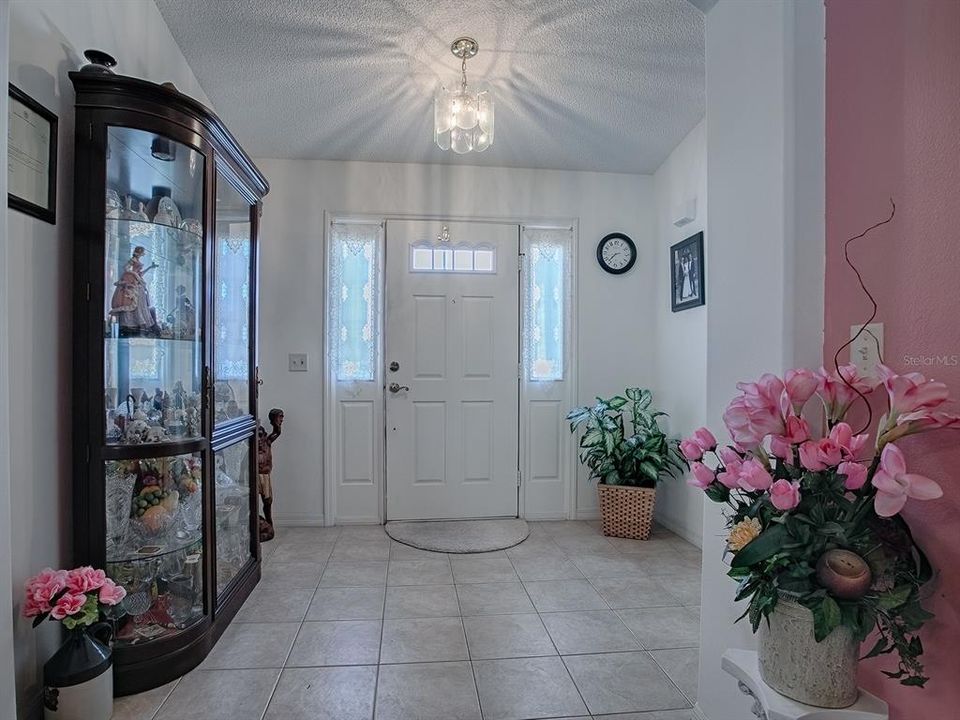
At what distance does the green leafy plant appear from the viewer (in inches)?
126

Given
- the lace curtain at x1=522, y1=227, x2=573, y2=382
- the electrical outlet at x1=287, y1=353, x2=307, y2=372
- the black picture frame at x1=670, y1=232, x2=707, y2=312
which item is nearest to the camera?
the black picture frame at x1=670, y1=232, x2=707, y2=312

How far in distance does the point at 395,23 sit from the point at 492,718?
2.58m

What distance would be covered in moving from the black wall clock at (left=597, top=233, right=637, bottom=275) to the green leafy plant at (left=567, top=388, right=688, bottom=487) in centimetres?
87

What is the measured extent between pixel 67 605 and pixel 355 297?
233cm

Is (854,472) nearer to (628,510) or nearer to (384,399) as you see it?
(628,510)

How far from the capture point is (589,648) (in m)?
2.01

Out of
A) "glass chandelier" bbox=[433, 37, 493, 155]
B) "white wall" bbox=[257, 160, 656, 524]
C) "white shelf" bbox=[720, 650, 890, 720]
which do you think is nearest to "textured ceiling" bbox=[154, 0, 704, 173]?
"glass chandelier" bbox=[433, 37, 493, 155]

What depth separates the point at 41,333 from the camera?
5.10ft

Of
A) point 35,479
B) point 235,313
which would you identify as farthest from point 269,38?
point 35,479

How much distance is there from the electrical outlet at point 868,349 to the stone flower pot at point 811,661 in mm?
498

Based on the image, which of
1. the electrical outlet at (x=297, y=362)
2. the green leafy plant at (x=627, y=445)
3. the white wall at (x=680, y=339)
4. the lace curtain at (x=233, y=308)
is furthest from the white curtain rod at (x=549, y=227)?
the lace curtain at (x=233, y=308)

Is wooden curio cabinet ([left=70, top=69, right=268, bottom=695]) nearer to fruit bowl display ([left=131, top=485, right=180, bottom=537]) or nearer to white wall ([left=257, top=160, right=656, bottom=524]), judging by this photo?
fruit bowl display ([left=131, top=485, right=180, bottom=537])

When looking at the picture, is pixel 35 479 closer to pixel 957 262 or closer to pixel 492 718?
pixel 492 718

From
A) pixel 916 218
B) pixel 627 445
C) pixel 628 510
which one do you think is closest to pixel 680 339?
pixel 627 445
